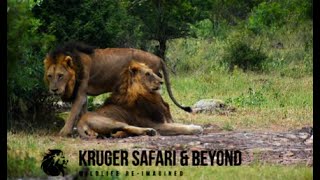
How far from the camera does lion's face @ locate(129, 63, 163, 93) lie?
10.4 metres

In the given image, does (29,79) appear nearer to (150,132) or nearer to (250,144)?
(150,132)

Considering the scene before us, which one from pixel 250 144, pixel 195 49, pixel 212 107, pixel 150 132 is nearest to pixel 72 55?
pixel 150 132

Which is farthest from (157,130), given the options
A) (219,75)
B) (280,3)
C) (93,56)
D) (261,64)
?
(280,3)

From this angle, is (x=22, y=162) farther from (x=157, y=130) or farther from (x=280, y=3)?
(x=280, y=3)

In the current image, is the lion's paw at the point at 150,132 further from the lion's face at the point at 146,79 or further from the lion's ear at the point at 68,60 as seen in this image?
the lion's ear at the point at 68,60

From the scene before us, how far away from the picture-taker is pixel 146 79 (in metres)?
10.4

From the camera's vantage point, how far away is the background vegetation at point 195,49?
34.7 ft

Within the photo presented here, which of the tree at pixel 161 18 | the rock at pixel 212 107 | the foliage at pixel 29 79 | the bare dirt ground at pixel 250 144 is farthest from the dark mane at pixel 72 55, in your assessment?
the tree at pixel 161 18

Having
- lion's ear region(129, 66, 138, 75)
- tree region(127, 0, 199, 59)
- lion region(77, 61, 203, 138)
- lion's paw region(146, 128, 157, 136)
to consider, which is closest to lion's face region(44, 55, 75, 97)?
lion region(77, 61, 203, 138)

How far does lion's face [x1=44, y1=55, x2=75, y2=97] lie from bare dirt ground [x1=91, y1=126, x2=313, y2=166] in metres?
0.87

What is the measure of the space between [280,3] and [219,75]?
4.68 metres

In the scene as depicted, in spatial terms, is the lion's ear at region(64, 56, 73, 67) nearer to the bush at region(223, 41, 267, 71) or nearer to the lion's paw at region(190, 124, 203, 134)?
the lion's paw at region(190, 124, 203, 134)

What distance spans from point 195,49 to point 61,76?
41.8ft

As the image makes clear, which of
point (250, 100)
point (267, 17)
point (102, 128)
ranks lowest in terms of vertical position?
point (250, 100)
